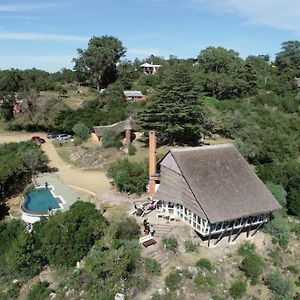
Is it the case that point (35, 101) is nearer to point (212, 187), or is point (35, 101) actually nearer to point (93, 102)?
point (93, 102)

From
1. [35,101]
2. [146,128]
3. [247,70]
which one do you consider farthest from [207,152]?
[247,70]

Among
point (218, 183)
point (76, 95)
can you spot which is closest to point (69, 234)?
point (218, 183)

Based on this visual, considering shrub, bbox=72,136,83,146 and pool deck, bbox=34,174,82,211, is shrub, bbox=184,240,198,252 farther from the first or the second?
shrub, bbox=72,136,83,146

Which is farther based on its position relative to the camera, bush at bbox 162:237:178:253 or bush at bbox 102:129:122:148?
bush at bbox 102:129:122:148

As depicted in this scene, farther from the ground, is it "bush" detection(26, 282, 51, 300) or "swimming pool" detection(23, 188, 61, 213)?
"swimming pool" detection(23, 188, 61, 213)

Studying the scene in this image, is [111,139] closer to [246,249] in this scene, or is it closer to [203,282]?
[246,249]

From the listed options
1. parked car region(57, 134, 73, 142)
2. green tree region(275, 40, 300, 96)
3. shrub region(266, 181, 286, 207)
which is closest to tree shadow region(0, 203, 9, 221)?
parked car region(57, 134, 73, 142)
